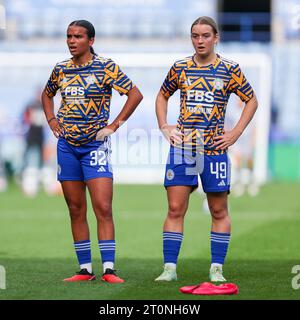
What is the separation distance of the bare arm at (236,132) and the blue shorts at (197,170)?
112mm

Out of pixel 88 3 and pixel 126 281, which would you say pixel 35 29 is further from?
pixel 126 281

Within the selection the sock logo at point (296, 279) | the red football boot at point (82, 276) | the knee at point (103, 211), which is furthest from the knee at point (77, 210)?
the sock logo at point (296, 279)

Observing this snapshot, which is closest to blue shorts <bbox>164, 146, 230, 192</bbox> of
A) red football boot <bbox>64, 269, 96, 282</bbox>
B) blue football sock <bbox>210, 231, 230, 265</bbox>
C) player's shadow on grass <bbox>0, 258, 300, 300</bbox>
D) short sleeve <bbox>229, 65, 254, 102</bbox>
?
blue football sock <bbox>210, 231, 230, 265</bbox>

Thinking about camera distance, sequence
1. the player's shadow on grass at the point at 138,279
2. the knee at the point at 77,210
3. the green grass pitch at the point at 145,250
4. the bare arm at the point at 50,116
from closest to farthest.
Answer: the player's shadow on grass at the point at 138,279 → the green grass pitch at the point at 145,250 → the knee at the point at 77,210 → the bare arm at the point at 50,116

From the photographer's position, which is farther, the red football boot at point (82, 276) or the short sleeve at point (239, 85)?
the red football boot at point (82, 276)

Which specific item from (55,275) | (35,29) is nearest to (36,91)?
(35,29)

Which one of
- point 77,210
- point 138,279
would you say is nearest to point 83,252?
point 77,210

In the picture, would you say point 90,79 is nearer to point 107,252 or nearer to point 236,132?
point 236,132

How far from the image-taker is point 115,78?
8555 millimetres

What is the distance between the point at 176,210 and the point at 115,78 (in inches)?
47.5

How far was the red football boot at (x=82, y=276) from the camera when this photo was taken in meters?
8.53

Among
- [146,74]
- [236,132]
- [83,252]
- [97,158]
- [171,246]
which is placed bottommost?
[83,252]

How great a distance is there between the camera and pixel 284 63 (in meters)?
29.9

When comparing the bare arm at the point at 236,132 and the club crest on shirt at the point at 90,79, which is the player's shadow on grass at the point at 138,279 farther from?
the club crest on shirt at the point at 90,79
